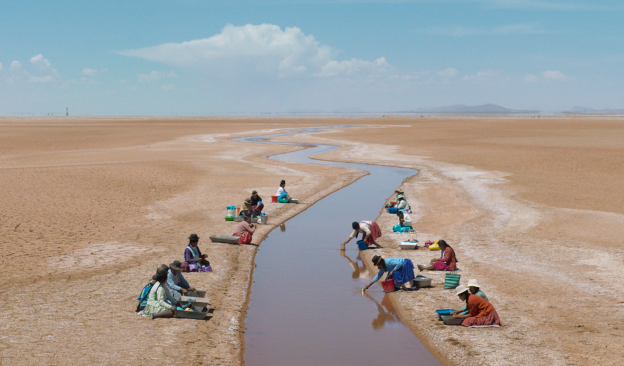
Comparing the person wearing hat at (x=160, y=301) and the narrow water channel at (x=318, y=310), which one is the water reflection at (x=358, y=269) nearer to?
the narrow water channel at (x=318, y=310)

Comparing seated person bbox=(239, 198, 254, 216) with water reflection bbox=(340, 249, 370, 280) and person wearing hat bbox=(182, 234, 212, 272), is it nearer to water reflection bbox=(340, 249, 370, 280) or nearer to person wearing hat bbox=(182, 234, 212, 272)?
water reflection bbox=(340, 249, 370, 280)

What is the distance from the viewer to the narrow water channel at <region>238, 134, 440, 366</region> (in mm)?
11820

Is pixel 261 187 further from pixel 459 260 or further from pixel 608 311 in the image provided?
pixel 608 311

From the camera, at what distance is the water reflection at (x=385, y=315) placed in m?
13.6

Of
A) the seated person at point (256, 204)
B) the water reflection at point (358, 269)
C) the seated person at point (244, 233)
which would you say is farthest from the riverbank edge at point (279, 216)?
the water reflection at point (358, 269)

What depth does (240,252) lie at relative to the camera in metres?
19.5

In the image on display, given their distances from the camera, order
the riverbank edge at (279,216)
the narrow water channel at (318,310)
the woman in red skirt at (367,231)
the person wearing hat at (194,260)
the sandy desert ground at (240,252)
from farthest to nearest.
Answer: the woman in red skirt at (367,231), the person wearing hat at (194,260), the riverbank edge at (279,216), the narrow water channel at (318,310), the sandy desert ground at (240,252)

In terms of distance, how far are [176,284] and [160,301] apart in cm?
119

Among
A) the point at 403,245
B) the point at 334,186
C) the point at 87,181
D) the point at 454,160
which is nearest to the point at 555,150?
the point at 454,160

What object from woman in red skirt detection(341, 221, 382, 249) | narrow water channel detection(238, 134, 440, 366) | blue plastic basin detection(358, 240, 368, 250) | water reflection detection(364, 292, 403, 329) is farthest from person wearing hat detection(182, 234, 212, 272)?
blue plastic basin detection(358, 240, 368, 250)

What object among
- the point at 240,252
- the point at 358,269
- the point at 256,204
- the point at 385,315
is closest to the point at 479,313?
the point at 385,315

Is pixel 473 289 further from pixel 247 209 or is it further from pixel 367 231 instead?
pixel 247 209

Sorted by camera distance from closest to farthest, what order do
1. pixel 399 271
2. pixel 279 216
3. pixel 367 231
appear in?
pixel 399 271, pixel 367 231, pixel 279 216

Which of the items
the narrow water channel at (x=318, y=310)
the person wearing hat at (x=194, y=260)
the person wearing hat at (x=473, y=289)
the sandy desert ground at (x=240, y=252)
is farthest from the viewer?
the person wearing hat at (x=194, y=260)
